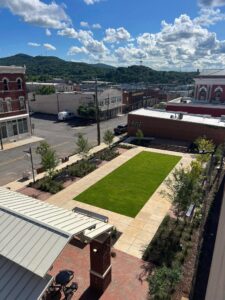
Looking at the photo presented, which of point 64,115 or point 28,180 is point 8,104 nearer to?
point 64,115

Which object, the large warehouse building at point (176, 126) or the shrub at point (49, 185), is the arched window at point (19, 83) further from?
the shrub at point (49, 185)

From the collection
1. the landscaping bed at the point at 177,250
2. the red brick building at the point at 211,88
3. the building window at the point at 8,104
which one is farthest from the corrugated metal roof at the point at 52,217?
the red brick building at the point at 211,88

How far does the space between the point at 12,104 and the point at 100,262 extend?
112 feet

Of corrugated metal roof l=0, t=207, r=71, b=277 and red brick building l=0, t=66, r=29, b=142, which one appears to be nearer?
corrugated metal roof l=0, t=207, r=71, b=277

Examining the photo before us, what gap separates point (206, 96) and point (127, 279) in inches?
1883

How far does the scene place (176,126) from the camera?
40219 millimetres

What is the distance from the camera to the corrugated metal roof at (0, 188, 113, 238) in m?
9.77

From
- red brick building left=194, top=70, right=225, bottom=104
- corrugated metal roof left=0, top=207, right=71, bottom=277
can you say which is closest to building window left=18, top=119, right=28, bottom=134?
corrugated metal roof left=0, top=207, right=71, bottom=277

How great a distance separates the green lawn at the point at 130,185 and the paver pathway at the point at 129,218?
0.57m

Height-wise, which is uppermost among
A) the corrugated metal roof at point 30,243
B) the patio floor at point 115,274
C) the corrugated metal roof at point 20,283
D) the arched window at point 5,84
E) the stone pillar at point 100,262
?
the arched window at point 5,84

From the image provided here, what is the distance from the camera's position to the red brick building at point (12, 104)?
38.3m

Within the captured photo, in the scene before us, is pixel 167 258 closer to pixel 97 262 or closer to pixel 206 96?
pixel 97 262

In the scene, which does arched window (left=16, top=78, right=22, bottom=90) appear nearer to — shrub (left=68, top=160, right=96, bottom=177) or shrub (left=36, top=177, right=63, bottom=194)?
shrub (left=68, top=160, right=96, bottom=177)

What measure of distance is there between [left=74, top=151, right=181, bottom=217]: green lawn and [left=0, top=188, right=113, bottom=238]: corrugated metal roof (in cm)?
909
